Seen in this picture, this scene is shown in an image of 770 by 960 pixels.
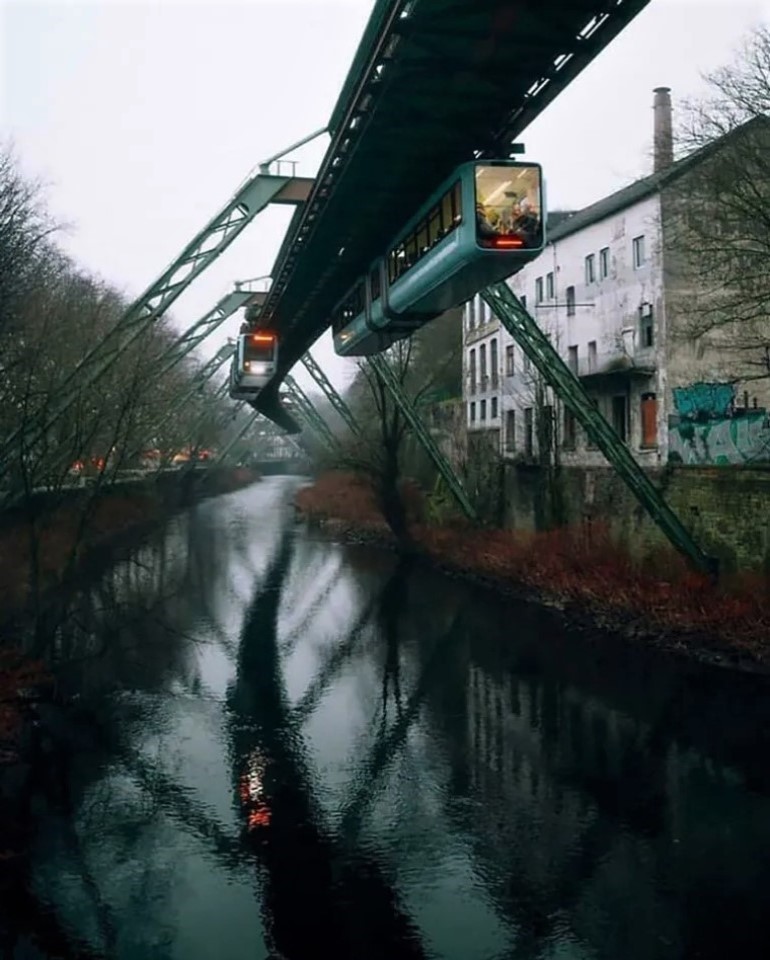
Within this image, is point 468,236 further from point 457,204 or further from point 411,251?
point 411,251

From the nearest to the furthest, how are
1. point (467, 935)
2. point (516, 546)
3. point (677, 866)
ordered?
point (467, 935)
point (677, 866)
point (516, 546)

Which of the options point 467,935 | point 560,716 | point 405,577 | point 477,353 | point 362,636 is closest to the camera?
point 467,935

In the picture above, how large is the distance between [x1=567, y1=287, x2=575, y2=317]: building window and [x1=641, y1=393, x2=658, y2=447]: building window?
23.1 feet

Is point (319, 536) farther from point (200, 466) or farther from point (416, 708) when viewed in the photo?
point (200, 466)

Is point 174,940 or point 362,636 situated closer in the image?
point 174,940

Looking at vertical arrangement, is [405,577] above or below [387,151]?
below

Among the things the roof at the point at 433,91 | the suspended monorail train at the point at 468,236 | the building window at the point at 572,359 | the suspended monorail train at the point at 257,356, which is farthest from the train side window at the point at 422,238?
the building window at the point at 572,359

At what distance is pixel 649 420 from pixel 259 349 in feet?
47.4

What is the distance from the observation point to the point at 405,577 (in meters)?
33.3

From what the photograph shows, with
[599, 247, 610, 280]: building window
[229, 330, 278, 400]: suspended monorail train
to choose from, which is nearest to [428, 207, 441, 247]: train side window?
[229, 330, 278, 400]: suspended monorail train

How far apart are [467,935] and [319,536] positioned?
126ft

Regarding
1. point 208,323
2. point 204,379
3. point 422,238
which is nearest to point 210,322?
point 208,323

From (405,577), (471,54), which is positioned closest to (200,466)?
(405,577)

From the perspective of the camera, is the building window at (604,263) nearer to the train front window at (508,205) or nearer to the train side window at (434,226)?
the train side window at (434,226)
